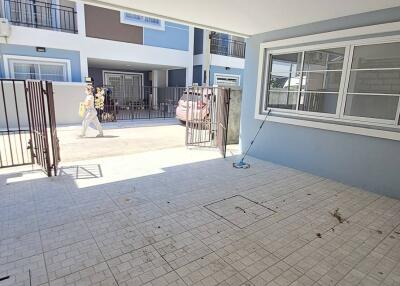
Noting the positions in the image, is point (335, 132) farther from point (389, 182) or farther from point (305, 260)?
point (305, 260)

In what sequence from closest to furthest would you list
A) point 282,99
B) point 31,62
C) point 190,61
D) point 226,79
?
point 282,99
point 31,62
point 190,61
point 226,79

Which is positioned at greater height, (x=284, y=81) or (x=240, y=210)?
(x=284, y=81)

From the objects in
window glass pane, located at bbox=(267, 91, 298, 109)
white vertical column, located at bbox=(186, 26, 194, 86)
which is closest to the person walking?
window glass pane, located at bbox=(267, 91, 298, 109)

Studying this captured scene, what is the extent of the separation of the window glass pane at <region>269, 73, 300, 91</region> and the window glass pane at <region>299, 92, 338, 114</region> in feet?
0.97

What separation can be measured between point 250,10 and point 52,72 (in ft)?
29.5

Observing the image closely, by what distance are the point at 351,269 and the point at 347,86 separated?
336 cm

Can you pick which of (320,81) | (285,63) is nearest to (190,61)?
(285,63)

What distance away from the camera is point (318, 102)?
583 cm

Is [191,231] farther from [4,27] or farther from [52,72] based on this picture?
[52,72]

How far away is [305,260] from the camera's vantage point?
8.67ft

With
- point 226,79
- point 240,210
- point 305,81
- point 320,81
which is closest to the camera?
point 240,210

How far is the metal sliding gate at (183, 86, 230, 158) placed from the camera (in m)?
6.50

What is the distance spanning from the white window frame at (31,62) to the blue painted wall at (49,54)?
4.0 inches

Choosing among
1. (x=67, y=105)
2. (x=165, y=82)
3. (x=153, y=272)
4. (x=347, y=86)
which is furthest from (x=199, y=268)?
(x=165, y=82)
